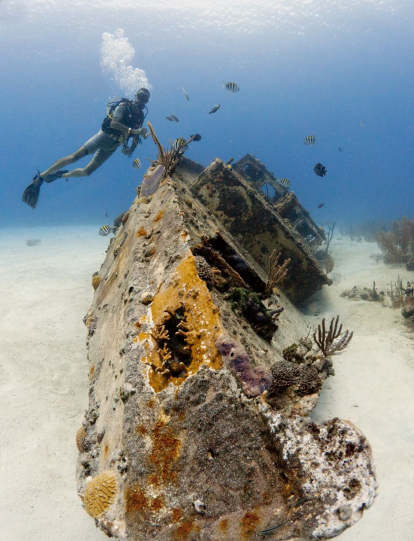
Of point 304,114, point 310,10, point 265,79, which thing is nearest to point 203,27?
point 310,10

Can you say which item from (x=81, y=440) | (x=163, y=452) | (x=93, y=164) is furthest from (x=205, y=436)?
(x=93, y=164)

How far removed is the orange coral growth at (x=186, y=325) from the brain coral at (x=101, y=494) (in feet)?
2.25

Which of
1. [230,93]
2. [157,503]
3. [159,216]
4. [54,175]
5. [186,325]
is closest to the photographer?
[157,503]

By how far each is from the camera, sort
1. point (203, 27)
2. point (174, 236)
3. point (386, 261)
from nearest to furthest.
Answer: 1. point (174, 236)
2. point (386, 261)
3. point (203, 27)

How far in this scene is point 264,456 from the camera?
186 cm

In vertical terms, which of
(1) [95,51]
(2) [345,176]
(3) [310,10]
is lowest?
(2) [345,176]

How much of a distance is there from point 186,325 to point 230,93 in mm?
147072

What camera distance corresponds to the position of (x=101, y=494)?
2.01m

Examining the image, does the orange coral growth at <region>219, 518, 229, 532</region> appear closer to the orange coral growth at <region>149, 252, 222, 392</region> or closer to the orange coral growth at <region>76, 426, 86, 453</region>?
the orange coral growth at <region>149, 252, 222, 392</region>

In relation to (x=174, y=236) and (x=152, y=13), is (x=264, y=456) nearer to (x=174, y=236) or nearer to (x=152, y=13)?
(x=174, y=236)

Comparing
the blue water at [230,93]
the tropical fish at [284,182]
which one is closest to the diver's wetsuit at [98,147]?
the tropical fish at [284,182]

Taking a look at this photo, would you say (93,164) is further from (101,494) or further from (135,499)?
(135,499)

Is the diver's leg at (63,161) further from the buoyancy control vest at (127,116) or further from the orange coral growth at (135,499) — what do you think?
the orange coral growth at (135,499)

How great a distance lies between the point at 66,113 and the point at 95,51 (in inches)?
3195
